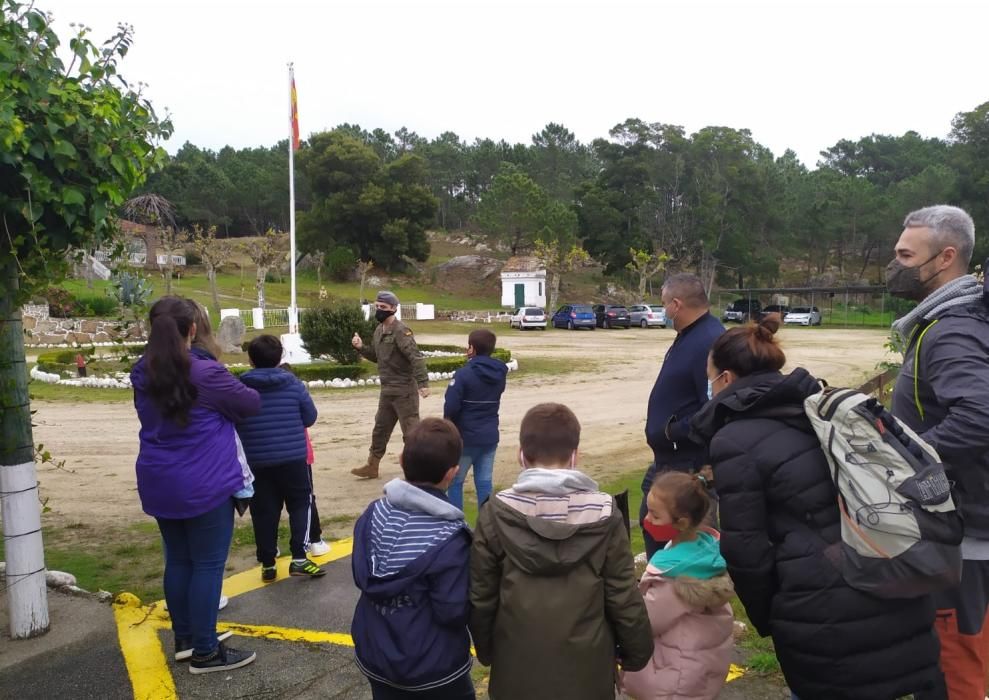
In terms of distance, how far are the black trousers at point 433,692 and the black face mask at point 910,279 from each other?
2072 millimetres

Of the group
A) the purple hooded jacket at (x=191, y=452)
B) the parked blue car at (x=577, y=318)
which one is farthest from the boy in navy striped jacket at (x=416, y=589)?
the parked blue car at (x=577, y=318)

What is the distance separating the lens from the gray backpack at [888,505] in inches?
77.4

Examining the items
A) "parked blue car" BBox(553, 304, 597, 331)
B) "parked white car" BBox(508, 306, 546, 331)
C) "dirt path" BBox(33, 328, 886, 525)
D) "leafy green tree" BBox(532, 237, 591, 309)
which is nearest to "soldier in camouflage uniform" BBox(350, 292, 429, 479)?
"dirt path" BBox(33, 328, 886, 525)

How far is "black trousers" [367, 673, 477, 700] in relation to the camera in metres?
2.36

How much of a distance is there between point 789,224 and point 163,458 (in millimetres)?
61338

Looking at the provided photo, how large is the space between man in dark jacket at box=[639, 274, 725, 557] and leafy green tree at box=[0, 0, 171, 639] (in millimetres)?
2851

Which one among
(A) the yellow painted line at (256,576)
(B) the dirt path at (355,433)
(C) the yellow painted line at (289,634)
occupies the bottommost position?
(B) the dirt path at (355,433)

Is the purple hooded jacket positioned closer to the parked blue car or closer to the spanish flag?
the spanish flag

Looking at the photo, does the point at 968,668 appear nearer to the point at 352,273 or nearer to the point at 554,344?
the point at 554,344

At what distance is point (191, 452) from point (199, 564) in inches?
21.1

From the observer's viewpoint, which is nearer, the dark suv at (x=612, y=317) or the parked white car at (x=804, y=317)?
the dark suv at (x=612, y=317)

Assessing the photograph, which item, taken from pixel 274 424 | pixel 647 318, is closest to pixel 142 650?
pixel 274 424

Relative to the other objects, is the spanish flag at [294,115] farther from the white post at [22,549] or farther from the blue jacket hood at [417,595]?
the blue jacket hood at [417,595]

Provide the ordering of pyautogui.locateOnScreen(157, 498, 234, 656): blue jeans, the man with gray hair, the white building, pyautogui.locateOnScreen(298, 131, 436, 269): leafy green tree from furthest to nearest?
pyautogui.locateOnScreen(298, 131, 436, 269): leafy green tree < the white building < pyautogui.locateOnScreen(157, 498, 234, 656): blue jeans < the man with gray hair
